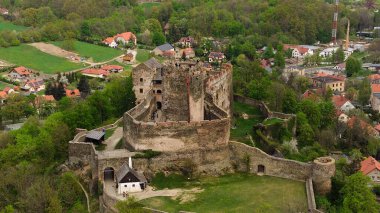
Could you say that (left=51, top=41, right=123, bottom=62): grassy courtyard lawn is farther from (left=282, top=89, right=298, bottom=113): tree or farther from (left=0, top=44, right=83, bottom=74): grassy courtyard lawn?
(left=282, top=89, right=298, bottom=113): tree

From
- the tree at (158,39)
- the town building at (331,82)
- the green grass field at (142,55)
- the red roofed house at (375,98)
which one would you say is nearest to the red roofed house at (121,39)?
the tree at (158,39)

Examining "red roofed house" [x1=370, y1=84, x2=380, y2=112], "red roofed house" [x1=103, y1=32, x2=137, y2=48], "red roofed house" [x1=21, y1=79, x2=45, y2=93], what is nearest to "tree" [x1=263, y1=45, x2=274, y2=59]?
"red roofed house" [x1=103, y1=32, x2=137, y2=48]

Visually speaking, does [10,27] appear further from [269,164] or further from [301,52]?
[269,164]

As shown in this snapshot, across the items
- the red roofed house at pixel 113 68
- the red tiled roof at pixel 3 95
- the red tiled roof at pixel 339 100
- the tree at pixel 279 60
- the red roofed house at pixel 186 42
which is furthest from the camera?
the red roofed house at pixel 186 42

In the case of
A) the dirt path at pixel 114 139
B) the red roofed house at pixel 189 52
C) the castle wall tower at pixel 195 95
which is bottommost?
the red roofed house at pixel 189 52

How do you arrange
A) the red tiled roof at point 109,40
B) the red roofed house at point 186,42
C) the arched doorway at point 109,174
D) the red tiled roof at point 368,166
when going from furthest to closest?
the red tiled roof at point 109,40 → the red roofed house at point 186,42 → the red tiled roof at point 368,166 → the arched doorway at point 109,174

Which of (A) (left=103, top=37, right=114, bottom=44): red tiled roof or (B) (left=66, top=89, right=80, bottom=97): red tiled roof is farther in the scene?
(A) (left=103, top=37, right=114, bottom=44): red tiled roof

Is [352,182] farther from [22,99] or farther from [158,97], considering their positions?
[22,99]

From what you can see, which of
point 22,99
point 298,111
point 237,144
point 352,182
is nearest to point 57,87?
point 22,99

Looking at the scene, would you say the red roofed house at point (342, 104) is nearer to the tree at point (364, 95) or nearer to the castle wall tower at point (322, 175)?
the tree at point (364, 95)
